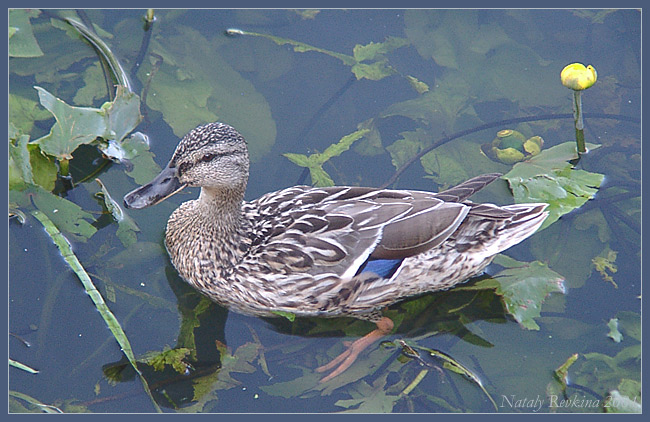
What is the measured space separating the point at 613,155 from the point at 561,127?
0.67 metres

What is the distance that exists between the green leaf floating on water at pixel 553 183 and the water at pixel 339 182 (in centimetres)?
28

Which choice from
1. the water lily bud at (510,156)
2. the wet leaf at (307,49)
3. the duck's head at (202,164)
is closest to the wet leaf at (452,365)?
the duck's head at (202,164)

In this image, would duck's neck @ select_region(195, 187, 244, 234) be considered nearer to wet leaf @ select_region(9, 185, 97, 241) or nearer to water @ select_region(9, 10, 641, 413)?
water @ select_region(9, 10, 641, 413)

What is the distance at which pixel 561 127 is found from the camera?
8562mm

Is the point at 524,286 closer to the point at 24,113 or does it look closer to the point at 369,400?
the point at 369,400

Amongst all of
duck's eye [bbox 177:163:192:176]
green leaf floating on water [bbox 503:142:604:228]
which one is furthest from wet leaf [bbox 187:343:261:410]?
green leaf floating on water [bbox 503:142:604:228]

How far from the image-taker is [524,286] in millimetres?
6969

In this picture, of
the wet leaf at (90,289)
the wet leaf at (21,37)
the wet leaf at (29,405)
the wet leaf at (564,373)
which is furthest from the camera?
the wet leaf at (21,37)

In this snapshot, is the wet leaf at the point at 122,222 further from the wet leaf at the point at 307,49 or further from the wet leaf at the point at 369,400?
the wet leaf at the point at 307,49

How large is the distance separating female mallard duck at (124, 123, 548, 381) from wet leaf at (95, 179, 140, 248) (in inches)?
18.1

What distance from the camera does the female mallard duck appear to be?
646cm

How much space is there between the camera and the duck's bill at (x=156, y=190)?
21.0 feet

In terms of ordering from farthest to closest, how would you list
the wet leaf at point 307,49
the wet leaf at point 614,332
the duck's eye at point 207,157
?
the wet leaf at point 307,49, the wet leaf at point 614,332, the duck's eye at point 207,157

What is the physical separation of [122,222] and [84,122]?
44.2 inches
